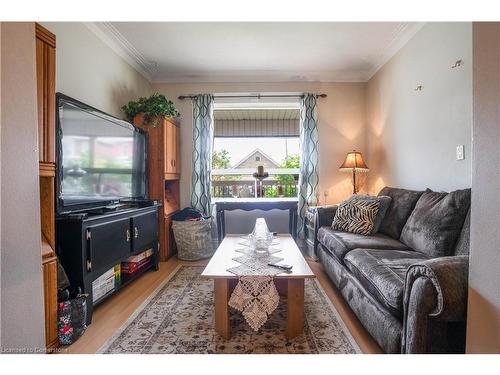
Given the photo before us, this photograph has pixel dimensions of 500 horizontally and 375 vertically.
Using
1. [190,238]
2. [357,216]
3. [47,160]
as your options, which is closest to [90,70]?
[47,160]

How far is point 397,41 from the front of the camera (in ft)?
9.82

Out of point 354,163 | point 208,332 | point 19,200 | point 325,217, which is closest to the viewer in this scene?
point 19,200

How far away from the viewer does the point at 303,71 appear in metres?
3.76

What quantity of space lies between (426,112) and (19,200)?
3.09m

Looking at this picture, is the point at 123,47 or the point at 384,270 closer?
the point at 384,270

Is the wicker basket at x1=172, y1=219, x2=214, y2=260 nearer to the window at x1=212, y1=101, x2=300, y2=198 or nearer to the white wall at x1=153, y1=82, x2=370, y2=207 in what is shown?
the white wall at x1=153, y1=82, x2=370, y2=207

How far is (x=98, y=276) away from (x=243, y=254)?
42.1 inches

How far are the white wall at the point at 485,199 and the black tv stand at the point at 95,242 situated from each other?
2.08 meters

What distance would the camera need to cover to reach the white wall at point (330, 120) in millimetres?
3955

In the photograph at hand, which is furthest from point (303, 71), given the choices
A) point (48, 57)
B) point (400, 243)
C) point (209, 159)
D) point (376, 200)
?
A: point (48, 57)

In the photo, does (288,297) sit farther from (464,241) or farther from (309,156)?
(309,156)

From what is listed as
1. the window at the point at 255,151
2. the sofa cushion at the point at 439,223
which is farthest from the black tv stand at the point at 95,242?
the sofa cushion at the point at 439,223

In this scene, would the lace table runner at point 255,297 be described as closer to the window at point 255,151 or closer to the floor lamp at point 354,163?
the floor lamp at point 354,163

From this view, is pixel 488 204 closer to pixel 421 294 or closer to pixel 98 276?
pixel 421 294
